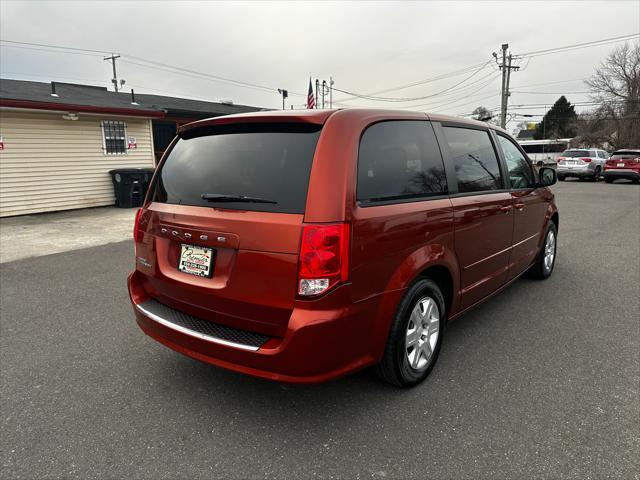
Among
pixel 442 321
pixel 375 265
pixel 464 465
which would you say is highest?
pixel 375 265

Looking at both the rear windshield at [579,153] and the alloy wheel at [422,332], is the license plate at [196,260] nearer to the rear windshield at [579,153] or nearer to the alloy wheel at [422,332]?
the alloy wheel at [422,332]

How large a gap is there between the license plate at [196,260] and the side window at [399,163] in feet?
2.94

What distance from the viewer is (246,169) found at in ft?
8.08

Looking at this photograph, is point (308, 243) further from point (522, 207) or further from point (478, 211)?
point (522, 207)

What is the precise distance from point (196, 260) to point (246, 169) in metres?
0.59

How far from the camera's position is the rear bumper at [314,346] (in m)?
2.16

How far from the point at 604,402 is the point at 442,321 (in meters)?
1.04

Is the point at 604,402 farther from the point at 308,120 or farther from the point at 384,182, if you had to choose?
the point at 308,120

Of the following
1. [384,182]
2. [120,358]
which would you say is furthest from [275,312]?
[120,358]

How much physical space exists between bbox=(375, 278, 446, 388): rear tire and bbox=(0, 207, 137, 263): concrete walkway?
6.26m

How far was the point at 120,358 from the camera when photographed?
3.27 m

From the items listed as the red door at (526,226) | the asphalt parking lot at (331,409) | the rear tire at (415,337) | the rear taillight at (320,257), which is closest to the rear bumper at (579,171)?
the red door at (526,226)

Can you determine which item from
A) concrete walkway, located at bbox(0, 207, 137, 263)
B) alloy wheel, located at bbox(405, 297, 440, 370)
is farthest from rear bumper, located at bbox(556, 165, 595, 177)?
alloy wheel, located at bbox(405, 297, 440, 370)

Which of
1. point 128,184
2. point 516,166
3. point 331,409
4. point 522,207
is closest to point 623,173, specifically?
point 516,166
